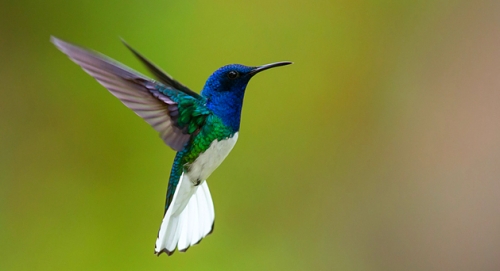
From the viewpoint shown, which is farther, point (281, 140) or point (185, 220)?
point (281, 140)

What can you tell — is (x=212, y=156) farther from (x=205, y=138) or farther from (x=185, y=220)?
(x=185, y=220)

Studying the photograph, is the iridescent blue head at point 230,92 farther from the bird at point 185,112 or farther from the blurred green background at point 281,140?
the blurred green background at point 281,140

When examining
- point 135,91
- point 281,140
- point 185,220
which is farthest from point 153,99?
point 281,140

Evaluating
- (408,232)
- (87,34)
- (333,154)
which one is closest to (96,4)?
(87,34)

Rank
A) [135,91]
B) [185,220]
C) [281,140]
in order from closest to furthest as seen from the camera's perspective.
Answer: [135,91], [185,220], [281,140]

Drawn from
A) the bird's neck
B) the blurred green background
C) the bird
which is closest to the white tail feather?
the bird

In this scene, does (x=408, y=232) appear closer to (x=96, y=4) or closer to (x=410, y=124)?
(x=410, y=124)

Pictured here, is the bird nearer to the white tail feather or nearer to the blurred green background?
the white tail feather
